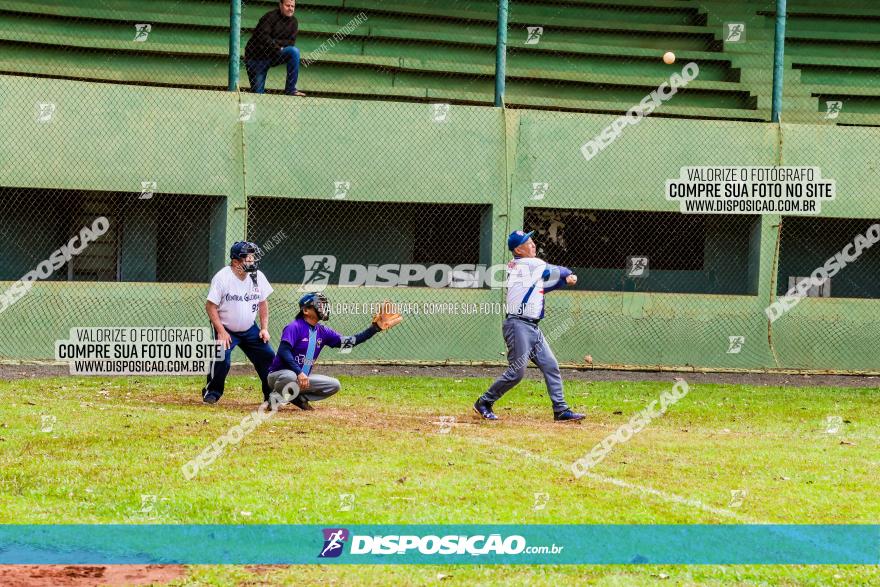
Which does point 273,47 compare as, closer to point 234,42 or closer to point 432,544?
point 234,42

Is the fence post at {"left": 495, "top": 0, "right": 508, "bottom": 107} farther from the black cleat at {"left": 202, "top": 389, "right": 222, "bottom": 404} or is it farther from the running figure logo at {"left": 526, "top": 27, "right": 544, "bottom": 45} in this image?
the black cleat at {"left": 202, "top": 389, "right": 222, "bottom": 404}

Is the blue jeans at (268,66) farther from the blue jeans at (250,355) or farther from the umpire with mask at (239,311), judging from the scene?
the blue jeans at (250,355)

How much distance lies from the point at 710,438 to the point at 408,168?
8776mm

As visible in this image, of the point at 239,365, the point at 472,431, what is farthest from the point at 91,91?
the point at 472,431

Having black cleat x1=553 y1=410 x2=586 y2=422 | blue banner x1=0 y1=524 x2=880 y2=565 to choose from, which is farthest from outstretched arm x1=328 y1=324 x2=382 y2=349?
blue banner x1=0 y1=524 x2=880 y2=565

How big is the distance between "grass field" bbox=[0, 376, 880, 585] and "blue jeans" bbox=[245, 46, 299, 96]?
6.23m

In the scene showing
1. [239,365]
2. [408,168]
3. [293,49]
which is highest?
[293,49]

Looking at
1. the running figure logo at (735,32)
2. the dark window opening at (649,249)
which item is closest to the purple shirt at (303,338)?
the dark window opening at (649,249)

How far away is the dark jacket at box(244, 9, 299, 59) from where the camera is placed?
60.3ft

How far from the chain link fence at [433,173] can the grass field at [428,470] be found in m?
4.76

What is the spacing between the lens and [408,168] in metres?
18.9

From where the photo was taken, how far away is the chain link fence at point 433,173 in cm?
1792

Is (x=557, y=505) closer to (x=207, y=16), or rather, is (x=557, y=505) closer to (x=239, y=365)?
(x=239, y=365)

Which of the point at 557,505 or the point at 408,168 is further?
the point at 408,168
